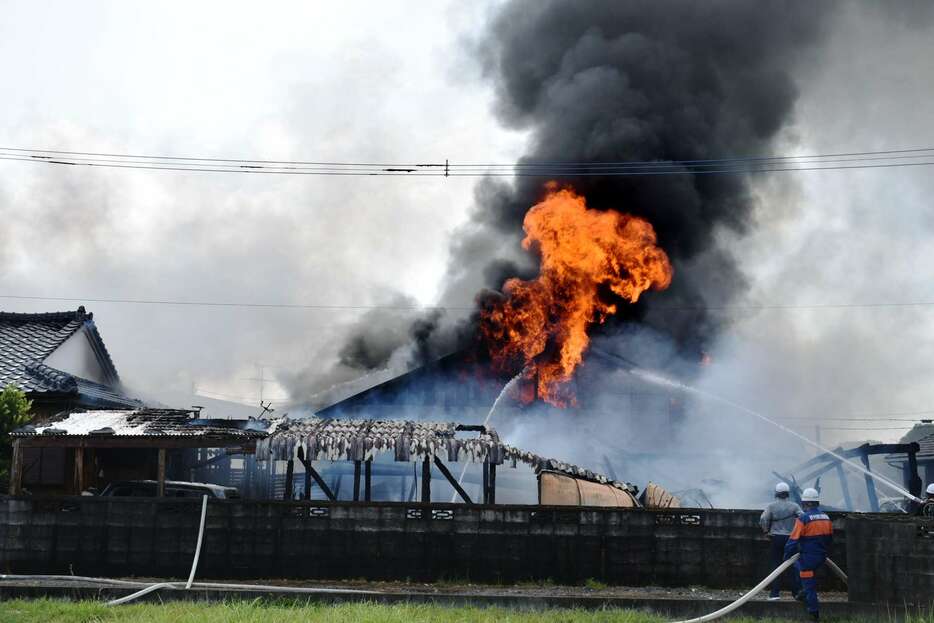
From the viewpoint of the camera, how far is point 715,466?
1203 inches

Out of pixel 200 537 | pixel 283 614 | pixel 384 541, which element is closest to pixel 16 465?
pixel 200 537

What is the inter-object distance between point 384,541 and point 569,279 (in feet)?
56.1

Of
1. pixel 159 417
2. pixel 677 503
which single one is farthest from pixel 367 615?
pixel 677 503

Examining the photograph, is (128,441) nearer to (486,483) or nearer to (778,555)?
(486,483)

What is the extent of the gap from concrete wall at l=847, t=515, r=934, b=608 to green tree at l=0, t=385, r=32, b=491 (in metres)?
17.7

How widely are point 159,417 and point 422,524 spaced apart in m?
7.19

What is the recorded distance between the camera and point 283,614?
11766 mm

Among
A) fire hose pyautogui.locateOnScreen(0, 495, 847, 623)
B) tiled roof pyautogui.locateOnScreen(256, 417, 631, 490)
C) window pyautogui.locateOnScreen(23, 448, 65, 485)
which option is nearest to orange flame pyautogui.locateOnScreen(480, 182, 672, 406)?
tiled roof pyautogui.locateOnScreen(256, 417, 631, 490)

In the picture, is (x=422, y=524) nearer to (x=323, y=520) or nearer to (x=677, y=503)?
(x=323, y=520)

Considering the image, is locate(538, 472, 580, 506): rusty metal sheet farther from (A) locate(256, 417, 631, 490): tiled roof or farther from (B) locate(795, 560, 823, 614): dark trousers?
(B) locate(795, 560, 823, 614): dark trousers

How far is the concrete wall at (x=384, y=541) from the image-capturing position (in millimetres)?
15664

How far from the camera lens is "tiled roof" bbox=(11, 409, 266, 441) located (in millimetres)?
16859

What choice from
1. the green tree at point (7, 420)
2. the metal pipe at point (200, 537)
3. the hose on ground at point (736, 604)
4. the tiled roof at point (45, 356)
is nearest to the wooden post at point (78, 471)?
the metal pipe at point (200, 537)

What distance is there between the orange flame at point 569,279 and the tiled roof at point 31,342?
15673mm
